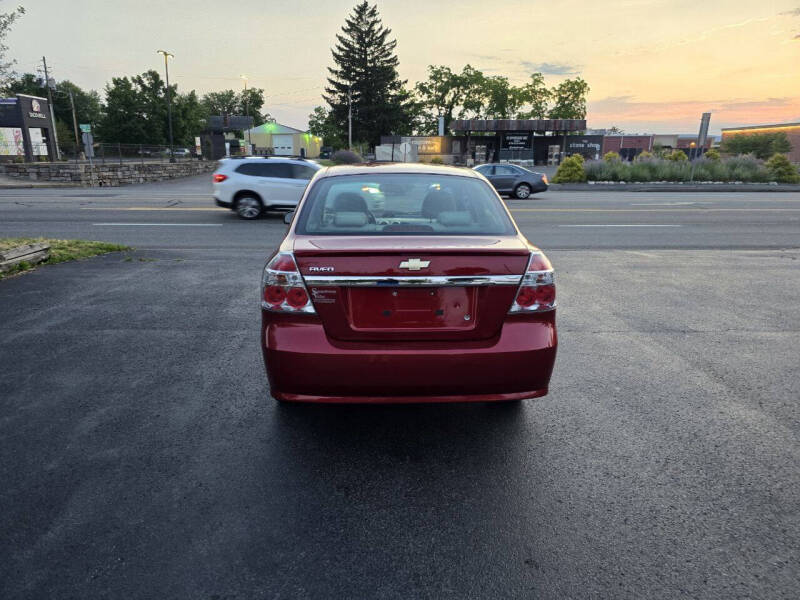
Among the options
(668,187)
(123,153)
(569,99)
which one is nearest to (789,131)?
(569,99)

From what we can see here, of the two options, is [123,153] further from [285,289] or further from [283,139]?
[283,139]

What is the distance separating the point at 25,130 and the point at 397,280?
5156 cm

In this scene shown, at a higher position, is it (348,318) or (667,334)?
(348,318)

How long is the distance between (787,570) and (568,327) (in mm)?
3490

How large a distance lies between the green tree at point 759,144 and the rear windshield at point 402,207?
119533 mm

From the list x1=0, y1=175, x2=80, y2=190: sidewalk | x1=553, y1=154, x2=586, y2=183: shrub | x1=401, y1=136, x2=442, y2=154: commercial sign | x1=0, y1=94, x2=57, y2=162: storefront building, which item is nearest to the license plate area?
x1=553, y1=154, x2=586, y2=183: shrub

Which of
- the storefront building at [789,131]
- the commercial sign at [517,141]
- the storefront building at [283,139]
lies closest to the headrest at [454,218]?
the commercial sign at [517,141]

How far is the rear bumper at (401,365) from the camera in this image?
2930 millimetres

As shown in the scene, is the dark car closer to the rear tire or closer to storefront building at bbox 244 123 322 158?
the rear tire

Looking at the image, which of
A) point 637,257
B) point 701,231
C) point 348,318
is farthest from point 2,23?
point 701,231

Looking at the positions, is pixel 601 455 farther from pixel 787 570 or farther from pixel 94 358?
pixel 94 358

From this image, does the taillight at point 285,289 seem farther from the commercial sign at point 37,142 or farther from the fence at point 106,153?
the commercial sign at point 37,142

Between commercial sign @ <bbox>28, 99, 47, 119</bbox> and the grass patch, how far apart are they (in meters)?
44.0

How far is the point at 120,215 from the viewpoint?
15.7 meters
